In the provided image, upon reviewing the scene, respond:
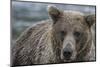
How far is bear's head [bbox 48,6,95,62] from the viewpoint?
267 cm

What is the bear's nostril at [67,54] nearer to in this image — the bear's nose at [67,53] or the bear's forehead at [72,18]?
the bear's nose at [67,53]

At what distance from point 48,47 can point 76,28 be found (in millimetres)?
530

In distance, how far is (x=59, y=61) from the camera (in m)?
2.71

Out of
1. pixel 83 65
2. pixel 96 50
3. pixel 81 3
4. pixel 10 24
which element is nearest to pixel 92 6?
pixel 81 3

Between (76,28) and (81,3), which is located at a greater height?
(81,3)

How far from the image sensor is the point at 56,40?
8.81ft

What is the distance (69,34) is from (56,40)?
0.72ft

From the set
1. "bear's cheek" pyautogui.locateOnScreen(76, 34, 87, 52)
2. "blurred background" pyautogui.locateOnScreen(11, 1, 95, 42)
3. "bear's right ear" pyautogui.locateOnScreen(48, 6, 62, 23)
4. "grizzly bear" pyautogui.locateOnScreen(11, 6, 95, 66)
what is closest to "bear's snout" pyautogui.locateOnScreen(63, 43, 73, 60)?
"grizzly bear" pyautogui.locateOnScreen(11, 6, 95, 66)

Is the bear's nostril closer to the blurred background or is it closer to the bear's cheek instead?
the bear's cheek

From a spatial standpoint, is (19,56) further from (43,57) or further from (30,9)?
(30,9)

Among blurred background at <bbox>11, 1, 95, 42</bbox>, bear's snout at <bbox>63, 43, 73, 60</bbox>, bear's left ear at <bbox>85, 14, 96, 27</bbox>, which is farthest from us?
bear's left ear at <bbox>85, 14, 96, 27</bbox>

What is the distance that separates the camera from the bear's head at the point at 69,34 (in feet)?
8.77

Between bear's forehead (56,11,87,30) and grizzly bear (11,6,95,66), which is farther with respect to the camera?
bear's forehead (56,11,87,30)

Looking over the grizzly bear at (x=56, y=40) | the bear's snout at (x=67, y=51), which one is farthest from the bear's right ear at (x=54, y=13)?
the bear's snout at (x=67, y=51)
